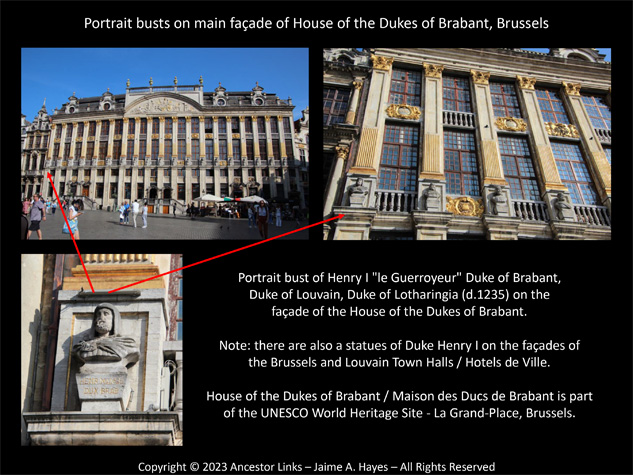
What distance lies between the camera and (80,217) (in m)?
20.1

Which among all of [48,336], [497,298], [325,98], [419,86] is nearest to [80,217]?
[48,336]

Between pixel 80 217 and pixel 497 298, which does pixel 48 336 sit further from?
pixel 497 298

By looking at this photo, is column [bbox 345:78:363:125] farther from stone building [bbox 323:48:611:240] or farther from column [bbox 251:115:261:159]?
column [bbox 251:115:261:159]

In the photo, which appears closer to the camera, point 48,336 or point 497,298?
point 497,298

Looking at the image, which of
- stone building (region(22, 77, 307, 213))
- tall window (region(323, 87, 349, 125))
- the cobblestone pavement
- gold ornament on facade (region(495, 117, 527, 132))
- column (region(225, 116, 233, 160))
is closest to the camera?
the cobblestone pavement

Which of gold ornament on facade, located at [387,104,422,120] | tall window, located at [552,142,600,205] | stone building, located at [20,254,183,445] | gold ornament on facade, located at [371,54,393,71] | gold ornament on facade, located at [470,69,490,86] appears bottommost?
stone building, located at [20,254,183,445]

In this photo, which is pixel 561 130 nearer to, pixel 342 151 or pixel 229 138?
pixel 342 151

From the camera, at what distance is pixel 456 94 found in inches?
776

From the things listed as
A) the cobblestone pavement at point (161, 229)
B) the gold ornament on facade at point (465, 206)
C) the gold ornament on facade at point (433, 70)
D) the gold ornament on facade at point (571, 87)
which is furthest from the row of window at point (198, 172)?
the gold ornament on facade at point (571, 87)

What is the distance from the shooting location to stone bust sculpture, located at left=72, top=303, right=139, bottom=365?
1222cm

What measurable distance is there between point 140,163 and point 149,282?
19108 millimetres

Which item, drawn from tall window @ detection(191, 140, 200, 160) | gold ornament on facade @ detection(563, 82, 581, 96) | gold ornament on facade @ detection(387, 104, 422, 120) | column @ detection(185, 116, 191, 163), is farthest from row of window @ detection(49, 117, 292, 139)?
gold ornament on facade @ detection(563, 82, 581, 96)

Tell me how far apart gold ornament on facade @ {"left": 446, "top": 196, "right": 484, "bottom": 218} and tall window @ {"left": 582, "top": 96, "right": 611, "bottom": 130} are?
686 centimetres

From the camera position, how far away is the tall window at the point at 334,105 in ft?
60.2
